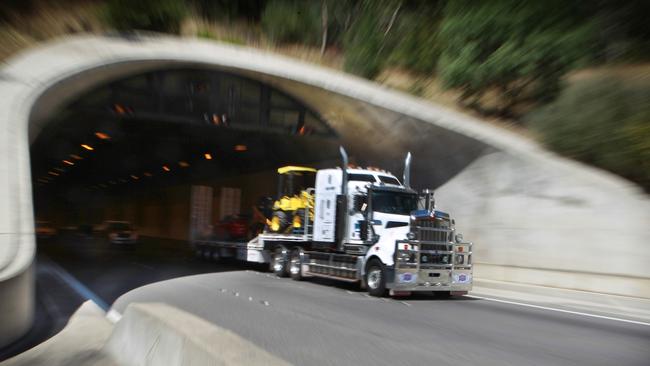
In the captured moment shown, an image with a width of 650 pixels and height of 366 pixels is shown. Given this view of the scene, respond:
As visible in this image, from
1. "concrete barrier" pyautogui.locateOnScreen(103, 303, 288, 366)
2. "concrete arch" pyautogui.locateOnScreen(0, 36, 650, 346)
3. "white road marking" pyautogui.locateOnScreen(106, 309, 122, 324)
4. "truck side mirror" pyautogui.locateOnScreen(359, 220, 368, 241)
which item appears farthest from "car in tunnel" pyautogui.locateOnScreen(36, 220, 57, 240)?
"concrete barrier" pyautogui.locateOnScreen(103, 303, 288, 366)

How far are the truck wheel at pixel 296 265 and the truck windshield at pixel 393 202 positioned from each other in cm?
454

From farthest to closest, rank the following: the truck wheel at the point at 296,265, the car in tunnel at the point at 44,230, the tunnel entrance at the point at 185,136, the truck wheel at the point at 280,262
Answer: the car in tunnel at the point at 44,230
the tunnel entrance at the point at 185,136
the truck wheel at the point at 280,262
the truck wheel at the point at 296,265

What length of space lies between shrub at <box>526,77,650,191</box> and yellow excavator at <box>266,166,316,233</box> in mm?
8655

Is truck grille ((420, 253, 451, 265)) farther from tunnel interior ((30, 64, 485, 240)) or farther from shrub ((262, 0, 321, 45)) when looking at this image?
shrub ((262, 0, 321, 45))

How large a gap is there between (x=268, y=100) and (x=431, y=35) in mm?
10332

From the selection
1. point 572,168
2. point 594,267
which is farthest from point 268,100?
point 594,267

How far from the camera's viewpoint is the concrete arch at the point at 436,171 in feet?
49.1

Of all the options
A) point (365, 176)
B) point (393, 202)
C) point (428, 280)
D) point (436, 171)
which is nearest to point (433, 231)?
point (428, 280)

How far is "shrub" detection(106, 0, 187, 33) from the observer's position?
105 ft

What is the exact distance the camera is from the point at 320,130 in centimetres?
2981

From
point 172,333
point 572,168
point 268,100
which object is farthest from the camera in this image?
point 268,100

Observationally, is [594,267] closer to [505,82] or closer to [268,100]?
[505,82]

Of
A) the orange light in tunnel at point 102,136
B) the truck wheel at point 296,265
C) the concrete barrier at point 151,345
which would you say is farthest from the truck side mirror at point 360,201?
the orange light in tunnel at point 102,136

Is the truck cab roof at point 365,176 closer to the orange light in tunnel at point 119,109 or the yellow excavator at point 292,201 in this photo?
the yellow excavator at point 292,201
